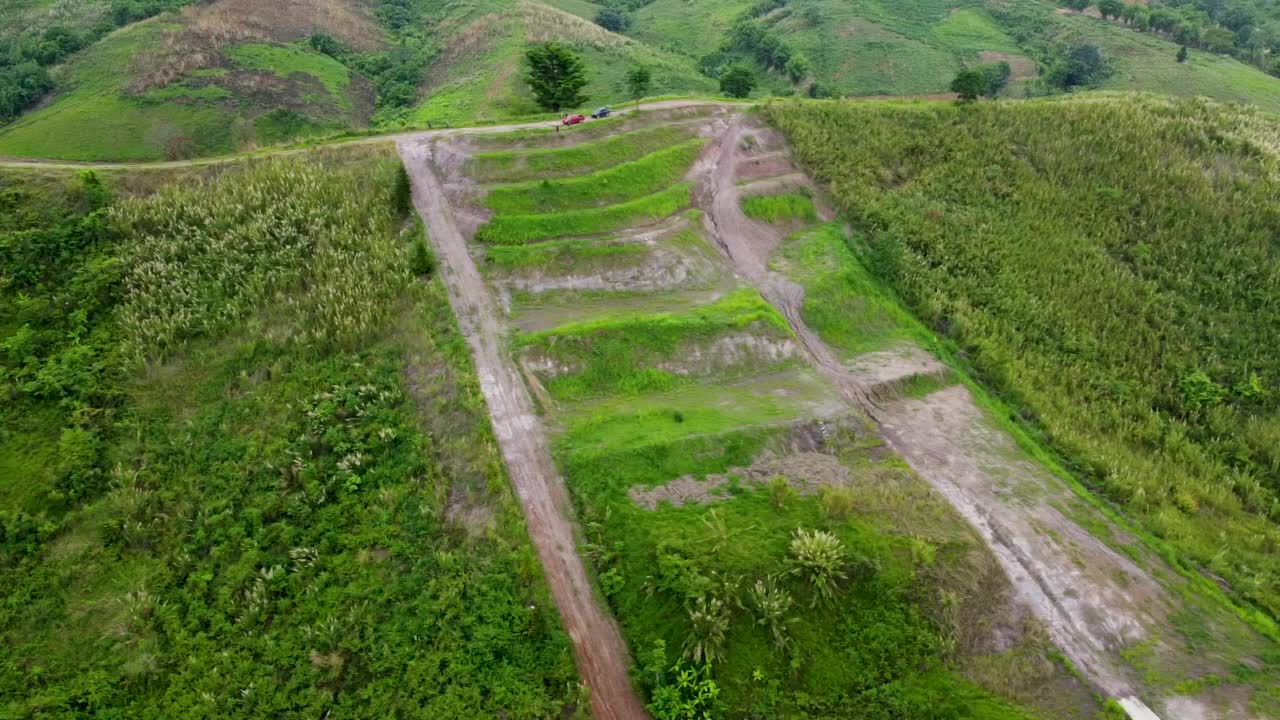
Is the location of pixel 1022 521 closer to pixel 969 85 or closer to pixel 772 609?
pixel 772 609

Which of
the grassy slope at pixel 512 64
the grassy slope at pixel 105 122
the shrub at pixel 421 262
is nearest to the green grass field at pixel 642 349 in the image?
the shrub at pixel 421 262

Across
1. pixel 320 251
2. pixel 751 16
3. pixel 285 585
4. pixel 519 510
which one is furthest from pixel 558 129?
pixel 751 16

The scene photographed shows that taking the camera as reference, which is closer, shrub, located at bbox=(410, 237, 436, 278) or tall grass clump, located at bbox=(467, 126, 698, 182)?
shrub, located at bbox=(410, 237, 436, 278)

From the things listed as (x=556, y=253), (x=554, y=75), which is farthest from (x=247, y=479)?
(x=554, y=75)

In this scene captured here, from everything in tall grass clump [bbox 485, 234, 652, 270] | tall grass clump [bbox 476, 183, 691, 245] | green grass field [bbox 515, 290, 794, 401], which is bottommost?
green grass field [bbox 515, 290, 794, 401]

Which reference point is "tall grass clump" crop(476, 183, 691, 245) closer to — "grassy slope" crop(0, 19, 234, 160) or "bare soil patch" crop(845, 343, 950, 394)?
"bare soil patch" crop(845, 343, 950, 394)

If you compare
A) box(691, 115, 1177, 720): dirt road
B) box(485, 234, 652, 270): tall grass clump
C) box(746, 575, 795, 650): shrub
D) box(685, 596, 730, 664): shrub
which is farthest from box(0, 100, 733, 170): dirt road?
box(746, 575, 795, 650): shrub
